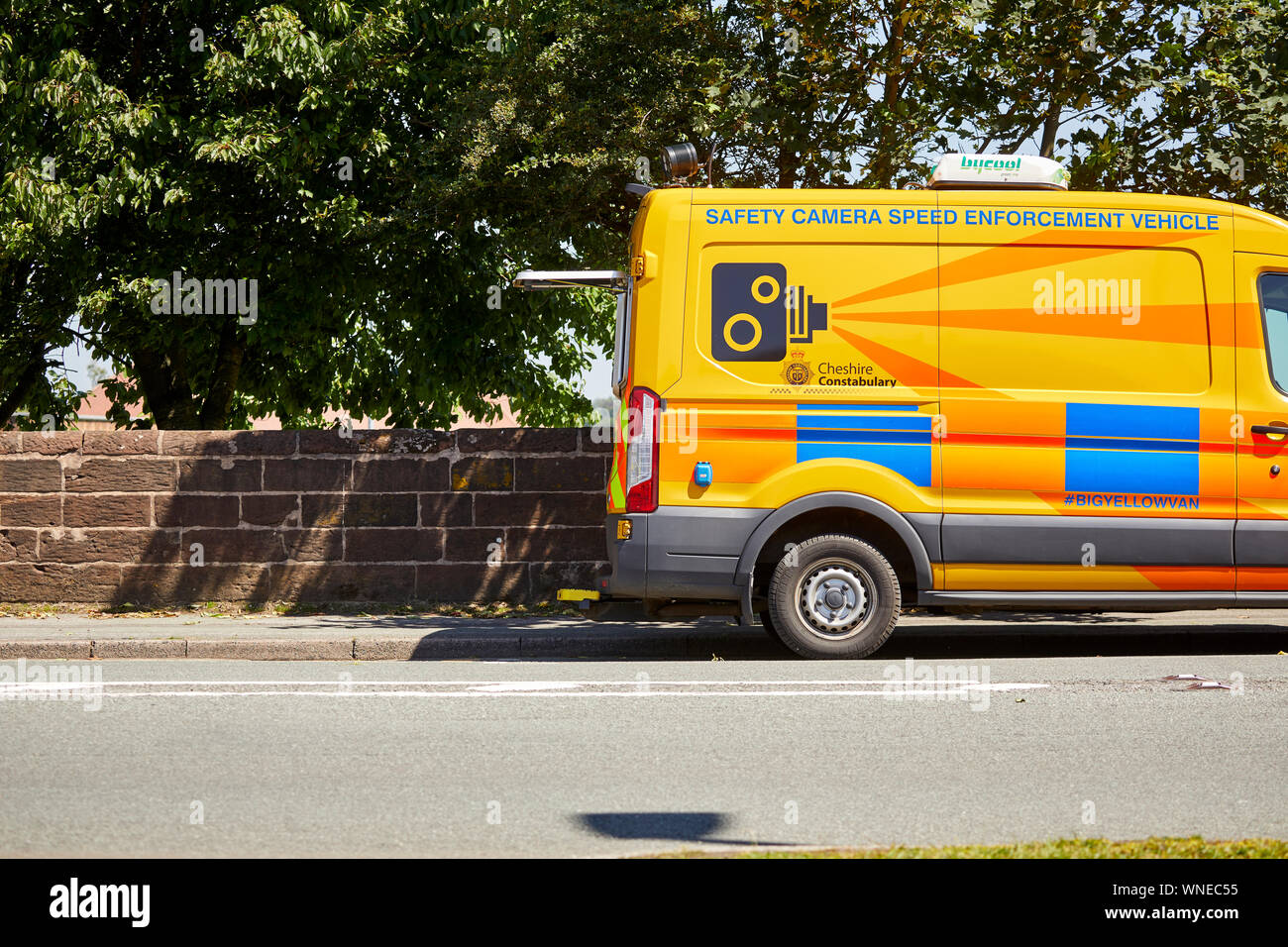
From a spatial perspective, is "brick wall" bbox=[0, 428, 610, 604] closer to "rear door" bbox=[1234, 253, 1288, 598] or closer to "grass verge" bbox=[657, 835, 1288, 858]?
"rear door" bbox=[1234, 253, 1288, 598]

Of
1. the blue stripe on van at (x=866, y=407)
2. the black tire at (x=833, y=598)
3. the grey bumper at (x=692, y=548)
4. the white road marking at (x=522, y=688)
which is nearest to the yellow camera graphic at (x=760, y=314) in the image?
the blue stripe on van at (x=866, y=407)

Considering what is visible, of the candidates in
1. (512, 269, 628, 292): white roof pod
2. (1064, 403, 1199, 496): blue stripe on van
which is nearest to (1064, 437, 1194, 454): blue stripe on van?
(1064, 403, 1199, 496): blue stripe on van

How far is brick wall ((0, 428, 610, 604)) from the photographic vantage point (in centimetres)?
1083

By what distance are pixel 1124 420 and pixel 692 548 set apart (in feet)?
8.67

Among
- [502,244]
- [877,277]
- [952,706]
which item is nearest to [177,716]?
[952,706]

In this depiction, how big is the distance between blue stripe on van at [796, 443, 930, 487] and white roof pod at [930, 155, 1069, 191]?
1.70m

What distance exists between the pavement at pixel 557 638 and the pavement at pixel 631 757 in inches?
31.6

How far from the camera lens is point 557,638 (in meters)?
8.94

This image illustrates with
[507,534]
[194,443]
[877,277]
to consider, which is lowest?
[507,534]

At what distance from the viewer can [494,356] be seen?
18141 millimetres

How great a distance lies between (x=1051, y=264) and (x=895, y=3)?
11.4 ft

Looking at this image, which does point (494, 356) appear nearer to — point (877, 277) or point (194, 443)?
point (194, 443)

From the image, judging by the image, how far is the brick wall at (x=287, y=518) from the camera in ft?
35.5

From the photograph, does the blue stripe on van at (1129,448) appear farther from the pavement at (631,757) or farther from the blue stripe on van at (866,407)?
the pavement at (631,757)
